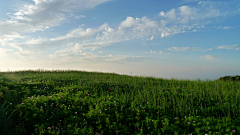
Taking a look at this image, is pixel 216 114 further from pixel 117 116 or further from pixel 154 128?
pixel 117 116

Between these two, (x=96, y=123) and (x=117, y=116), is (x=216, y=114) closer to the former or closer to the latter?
(x=117, y=116)

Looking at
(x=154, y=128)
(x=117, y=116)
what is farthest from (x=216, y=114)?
(x=117, y=116)

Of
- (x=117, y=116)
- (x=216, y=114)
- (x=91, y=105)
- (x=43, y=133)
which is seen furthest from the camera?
(x=91, y=105)

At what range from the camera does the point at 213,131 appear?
5.35 m

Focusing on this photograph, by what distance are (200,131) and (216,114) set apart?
6.37 feet

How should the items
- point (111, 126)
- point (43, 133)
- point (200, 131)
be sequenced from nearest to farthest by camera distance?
point (43, 133) → point (200, 131) → point (111, 126)

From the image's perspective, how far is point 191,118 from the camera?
607 centimetres

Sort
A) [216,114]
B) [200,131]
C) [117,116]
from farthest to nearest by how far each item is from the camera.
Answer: [216,114]
[117,116]
[200,131]

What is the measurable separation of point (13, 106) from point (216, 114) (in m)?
8.73

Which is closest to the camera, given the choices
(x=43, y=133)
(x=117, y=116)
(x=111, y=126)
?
(x=43, y=133)

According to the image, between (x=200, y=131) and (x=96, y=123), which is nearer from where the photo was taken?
(x=200, y=131)

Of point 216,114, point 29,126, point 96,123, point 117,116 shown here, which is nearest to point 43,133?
point 29,126

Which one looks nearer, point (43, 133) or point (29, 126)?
point (43, 133)

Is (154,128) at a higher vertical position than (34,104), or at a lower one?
lower
